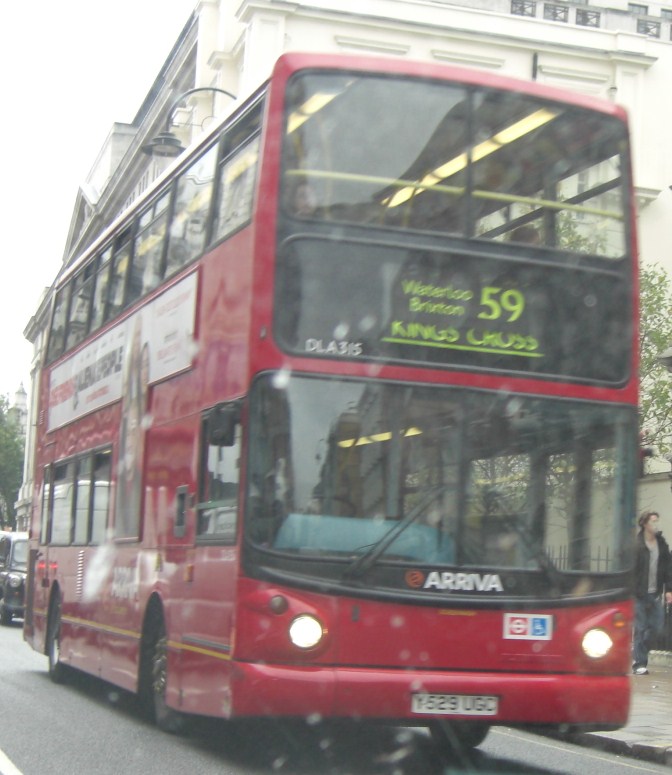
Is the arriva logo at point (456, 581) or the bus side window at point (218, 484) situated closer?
the arriva logo at point (456, 581)

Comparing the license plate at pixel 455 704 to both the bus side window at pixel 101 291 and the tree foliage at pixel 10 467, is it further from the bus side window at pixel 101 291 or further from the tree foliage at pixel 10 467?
the tree foliage at pixel 10 467

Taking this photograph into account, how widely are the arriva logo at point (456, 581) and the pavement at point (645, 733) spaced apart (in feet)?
6.75

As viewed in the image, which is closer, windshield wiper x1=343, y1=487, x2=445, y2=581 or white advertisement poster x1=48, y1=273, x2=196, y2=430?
windshield wiper x1=343, y1=487, x2=445, y2=581

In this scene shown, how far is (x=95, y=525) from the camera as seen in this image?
1534 centimetres

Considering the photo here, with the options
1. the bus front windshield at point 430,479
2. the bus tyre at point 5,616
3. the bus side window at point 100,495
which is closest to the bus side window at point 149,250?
the bus side window at point 100,495

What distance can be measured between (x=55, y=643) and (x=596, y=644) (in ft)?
29.3

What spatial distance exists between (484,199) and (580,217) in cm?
77

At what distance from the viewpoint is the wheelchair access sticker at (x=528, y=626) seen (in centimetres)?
966

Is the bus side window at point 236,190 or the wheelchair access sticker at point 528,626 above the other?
the bus side window at point 236,190

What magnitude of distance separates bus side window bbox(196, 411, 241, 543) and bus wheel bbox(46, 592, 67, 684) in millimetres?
6880

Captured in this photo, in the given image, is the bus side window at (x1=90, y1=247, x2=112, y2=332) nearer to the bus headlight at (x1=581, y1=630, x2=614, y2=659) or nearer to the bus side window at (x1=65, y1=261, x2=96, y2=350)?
the bus side window at (x1=65, y1=261, x2=96, y2=350)

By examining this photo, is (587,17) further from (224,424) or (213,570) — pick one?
(224,424)

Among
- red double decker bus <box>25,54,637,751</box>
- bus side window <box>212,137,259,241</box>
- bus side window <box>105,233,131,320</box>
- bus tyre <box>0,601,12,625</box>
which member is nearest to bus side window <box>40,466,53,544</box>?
bus side window <box>105,233,131,320</box>

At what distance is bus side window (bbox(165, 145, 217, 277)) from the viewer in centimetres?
1155
